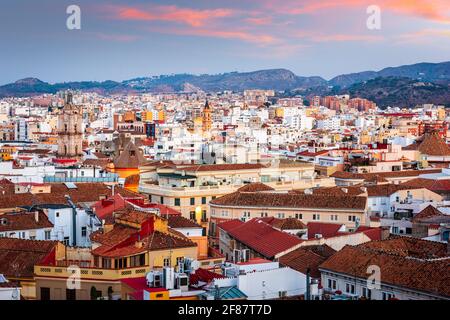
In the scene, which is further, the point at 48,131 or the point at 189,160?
the point at 48,131

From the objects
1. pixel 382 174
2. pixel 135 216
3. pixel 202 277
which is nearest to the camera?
pixel 202 277

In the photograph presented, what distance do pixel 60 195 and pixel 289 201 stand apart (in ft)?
13.5

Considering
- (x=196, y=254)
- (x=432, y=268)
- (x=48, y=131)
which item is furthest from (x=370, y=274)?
(x=48, y=131)

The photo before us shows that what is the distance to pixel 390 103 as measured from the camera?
9562 centimetres

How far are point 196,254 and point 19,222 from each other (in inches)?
142

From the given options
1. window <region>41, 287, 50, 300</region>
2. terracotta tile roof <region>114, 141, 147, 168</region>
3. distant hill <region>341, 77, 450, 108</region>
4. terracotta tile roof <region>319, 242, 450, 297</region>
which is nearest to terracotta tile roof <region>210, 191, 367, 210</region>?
terracotta tile roof <region>114, 141, 147, 168</region>

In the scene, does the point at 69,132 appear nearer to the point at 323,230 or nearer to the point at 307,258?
the point at 323,230

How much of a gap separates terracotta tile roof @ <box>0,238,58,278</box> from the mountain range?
1947 inches

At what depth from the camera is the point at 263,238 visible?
35.9 feet

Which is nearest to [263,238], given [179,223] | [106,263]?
[179,223]

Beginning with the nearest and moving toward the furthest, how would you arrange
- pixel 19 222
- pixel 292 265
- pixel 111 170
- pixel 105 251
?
pixel 105 251 → pixel 292 265 → pixel 19 222 → pixel 111 170

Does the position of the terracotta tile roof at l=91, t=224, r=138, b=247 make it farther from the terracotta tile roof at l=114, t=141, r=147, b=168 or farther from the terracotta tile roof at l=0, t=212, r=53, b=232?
the terracotta tile roof at l=114, t=141, r=147, b=168

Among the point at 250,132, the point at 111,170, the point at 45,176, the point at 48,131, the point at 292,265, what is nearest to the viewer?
the point at 292,265
